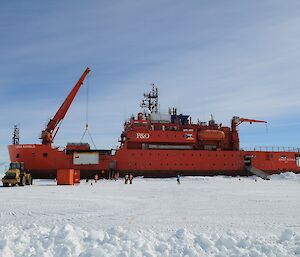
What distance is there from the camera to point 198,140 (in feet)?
133

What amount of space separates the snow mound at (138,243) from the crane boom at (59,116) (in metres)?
31.0

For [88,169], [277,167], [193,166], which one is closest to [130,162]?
[88,169]

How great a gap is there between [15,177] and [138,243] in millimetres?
21213

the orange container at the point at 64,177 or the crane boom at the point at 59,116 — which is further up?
the crane boom at the point at 59,116

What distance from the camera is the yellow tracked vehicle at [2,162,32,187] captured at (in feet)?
82.0

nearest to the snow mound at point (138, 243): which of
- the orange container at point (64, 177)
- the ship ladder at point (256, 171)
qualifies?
the orange container at point (64, 177)

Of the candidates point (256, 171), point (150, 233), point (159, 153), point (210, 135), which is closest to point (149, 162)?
point (159, 153)

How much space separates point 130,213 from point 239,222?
349 cm

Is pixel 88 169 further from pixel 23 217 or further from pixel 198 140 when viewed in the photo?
pixel 23 217

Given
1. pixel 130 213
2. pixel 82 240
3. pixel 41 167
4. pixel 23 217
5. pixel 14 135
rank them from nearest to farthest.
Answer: pixel 82 240
pixel 23 217
pixel 130 213
pixel 41 167
pixel 14 135

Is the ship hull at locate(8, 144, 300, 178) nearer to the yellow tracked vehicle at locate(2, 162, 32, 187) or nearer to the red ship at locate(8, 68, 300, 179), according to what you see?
the red ship at locate(8, 68, 300, 179)

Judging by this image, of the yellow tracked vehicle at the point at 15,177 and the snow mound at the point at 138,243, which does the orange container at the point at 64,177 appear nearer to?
the yellow tracked vehicle at the point at 15,177

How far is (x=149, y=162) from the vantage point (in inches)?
1487

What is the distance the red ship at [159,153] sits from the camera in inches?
1416
